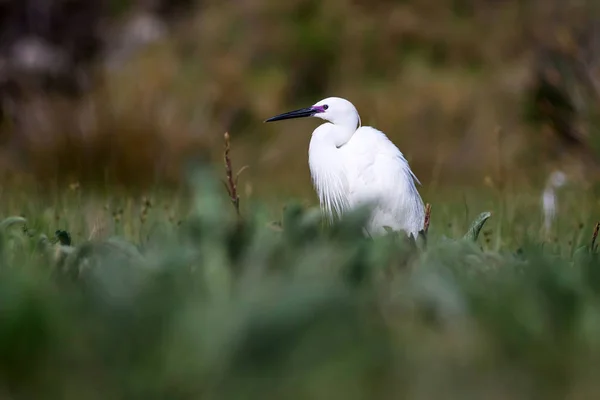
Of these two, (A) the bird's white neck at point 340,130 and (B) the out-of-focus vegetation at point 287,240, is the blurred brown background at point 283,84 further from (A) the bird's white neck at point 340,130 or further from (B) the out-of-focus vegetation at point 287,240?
(A) the bird's white neck at point 340,130

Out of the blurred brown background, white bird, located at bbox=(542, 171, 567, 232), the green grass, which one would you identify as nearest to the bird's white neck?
the blurred brown background

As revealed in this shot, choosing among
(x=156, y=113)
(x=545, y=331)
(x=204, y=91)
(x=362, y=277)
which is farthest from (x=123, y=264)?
(x=204, y=91)

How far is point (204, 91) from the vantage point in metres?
9.11

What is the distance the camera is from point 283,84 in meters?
10.2

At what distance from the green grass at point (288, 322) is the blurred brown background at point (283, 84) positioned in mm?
2026

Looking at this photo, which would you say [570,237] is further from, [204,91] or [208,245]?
[204,91]

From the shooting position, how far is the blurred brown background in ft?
21.3

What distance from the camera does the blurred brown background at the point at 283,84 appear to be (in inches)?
256

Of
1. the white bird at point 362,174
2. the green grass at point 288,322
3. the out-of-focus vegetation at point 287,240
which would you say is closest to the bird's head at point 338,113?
the white bird at point 362,174

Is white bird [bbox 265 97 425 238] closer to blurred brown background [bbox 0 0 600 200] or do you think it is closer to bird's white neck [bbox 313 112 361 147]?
bird's white neck [bbox 313 112 361 147]

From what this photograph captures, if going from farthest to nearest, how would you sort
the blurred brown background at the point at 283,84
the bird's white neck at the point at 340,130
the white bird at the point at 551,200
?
the blurred brown background at the point at 283,84 < the white bird at the point at 551,200 < the bird's white neck at the point at 340,130

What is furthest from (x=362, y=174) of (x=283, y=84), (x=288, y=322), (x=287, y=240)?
(x=283, y=84)

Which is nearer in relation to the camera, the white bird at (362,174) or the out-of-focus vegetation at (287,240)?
the out-of-focus vegetation at (287,240)

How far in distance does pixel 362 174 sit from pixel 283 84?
22.7ft
